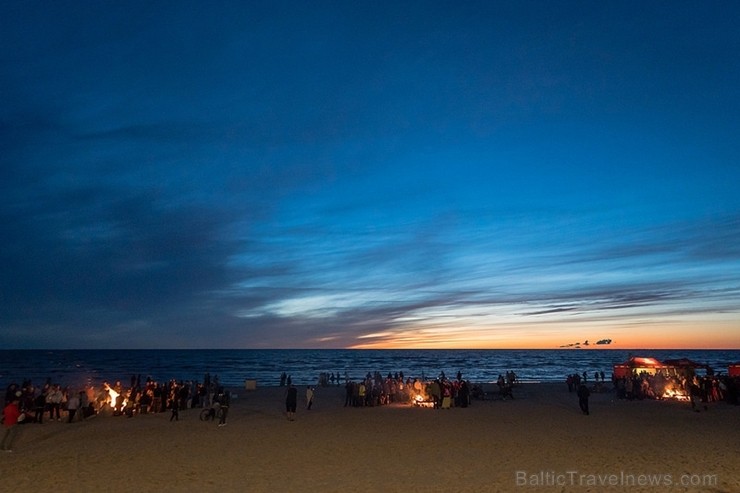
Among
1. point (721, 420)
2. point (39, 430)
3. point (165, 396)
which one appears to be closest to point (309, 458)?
point (39, 430)

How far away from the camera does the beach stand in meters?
11.5

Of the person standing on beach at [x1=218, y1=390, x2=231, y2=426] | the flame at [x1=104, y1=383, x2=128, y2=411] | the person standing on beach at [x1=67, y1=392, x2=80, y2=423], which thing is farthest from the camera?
the flame at [x1=104, y1=383, x2=128, y2=411]

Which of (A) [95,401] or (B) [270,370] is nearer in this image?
Result: (A) [95,401]

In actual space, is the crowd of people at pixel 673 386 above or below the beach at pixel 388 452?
above

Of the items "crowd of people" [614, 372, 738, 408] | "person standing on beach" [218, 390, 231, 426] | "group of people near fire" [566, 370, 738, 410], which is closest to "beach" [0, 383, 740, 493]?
"person standing on beach" [218, 390, 231, 426]

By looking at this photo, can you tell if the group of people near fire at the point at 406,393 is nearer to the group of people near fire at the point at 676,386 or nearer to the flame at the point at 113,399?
the group of people near fire at the point at 676,386

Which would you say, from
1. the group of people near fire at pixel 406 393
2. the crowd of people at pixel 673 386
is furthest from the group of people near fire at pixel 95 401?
the crowd of people at pixel 673 386

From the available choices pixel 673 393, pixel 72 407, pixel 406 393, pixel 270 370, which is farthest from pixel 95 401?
pixel 270 370

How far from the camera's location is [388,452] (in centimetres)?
1497

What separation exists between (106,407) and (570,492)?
20.8 m

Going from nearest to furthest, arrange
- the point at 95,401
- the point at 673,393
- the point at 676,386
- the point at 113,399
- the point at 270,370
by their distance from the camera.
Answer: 1. the point at 113,399
2. the point at 95,401
3. the point at 673,393
4. the point at 676,386
5. the point at 270,370

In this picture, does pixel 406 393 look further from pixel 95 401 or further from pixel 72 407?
pixel 72 407

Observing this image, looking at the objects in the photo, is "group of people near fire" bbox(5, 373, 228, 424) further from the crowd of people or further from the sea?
the crowd of people

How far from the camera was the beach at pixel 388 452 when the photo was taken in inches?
451
